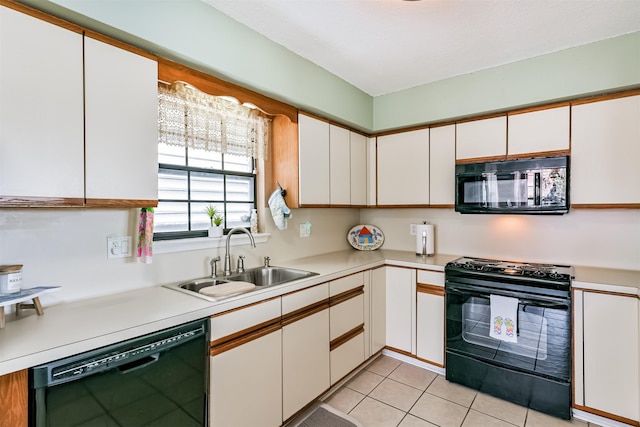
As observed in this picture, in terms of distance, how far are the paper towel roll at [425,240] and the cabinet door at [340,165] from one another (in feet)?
2.51

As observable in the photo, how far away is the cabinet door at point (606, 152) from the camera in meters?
2.17

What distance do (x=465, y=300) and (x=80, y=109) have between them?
2658 millimetres

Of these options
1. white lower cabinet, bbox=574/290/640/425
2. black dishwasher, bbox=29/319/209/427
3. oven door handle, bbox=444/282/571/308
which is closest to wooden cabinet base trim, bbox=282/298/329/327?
black dishwasher, bbox=29/319/209/427

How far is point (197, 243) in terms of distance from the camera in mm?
2145

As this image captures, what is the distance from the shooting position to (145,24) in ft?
5.09

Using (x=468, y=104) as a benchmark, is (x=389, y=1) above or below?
above

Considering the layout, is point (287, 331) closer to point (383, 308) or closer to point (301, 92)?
point (383, 308)

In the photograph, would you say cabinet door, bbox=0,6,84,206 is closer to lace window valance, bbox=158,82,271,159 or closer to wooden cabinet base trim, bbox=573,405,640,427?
lace window valance, bbox=158,82,271,159

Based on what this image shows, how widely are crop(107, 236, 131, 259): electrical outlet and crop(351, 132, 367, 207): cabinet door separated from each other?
6.46 ft

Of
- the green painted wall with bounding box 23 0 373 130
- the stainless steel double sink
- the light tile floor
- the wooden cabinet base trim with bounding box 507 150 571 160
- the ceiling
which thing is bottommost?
the light tile floor

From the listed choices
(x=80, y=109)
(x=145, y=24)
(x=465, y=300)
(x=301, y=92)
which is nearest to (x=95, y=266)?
(x=80, y=109)

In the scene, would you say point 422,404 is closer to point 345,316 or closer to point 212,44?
point 345,316

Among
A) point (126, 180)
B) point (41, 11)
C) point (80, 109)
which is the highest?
point (41, 11)

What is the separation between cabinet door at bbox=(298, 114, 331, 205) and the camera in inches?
103
